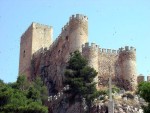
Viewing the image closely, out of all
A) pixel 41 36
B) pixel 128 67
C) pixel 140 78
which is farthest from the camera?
pixel 41 36

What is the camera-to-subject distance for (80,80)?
41.1 metres

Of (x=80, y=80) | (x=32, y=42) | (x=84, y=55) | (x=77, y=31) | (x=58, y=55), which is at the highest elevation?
(x=32, y=42)

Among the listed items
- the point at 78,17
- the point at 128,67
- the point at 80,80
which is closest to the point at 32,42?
the point at 78,17

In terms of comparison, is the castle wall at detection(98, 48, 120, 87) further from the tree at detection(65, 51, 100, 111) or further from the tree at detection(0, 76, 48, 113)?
the tree at detection(0, 76, 48, 113)

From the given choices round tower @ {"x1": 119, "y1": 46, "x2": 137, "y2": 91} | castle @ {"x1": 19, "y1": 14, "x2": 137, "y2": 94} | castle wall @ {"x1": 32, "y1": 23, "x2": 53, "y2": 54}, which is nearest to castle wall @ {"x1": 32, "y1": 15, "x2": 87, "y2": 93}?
castle @ {"x1": 19, "y1": 14, "x2": 137, "y2": 94}

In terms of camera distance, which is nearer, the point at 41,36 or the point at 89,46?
the point at 89,46

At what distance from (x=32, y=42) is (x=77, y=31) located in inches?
460

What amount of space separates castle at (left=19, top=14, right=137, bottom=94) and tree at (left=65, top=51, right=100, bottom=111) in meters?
3.50

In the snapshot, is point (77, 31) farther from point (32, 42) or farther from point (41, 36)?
point (41, 36)

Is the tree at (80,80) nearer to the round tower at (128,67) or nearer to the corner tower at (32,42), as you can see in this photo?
the round tower at (128,67)

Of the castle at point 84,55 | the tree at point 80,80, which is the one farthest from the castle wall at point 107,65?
the tree at point 80,80

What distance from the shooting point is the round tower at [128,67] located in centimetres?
4803

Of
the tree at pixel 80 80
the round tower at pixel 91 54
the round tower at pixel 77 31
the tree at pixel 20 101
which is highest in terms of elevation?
the round tower at pixel 77 31

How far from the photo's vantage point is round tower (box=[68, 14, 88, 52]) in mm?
48219
